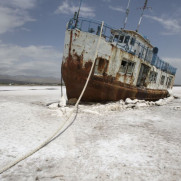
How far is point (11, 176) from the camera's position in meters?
3.19

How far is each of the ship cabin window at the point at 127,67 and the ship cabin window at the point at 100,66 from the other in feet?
4.66

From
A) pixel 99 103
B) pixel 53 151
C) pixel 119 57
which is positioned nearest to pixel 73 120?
pixel 53 151

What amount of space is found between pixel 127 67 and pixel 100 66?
91.0 inches

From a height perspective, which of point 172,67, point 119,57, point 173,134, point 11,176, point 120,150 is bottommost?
point 11,176

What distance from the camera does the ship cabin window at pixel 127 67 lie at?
11016 millimetres

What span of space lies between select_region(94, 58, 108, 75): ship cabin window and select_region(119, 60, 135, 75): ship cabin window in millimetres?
1420

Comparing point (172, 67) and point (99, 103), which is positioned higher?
point (172, 67)

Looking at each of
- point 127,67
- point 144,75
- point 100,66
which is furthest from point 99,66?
point 144,75

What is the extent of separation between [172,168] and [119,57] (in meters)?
7.64

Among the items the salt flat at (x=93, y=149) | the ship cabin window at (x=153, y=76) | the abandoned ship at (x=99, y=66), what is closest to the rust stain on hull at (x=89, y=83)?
the abandoned ship at (x=99, y=66)

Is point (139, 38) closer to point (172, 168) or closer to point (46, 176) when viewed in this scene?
point (172, 168)

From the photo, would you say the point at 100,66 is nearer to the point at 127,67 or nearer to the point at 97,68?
the point at 97,68

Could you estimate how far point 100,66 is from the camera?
32.0 ft

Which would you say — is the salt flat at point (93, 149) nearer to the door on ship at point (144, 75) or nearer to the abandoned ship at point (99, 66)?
the abandoned ship at point (99, 66)
